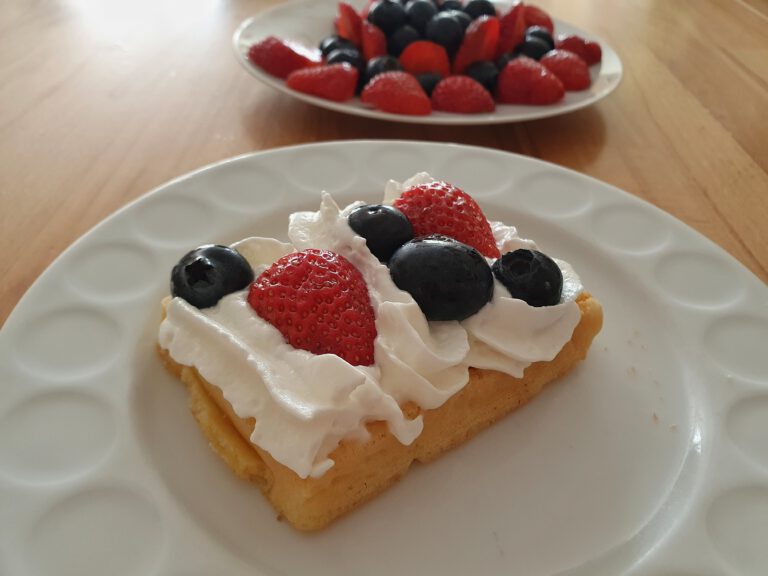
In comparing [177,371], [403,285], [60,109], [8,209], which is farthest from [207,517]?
[60,109]

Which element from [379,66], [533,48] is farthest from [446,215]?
[533,48]

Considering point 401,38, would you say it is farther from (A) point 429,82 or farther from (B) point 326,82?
(B) point 326,82

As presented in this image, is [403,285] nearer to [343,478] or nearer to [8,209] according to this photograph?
[343,478]

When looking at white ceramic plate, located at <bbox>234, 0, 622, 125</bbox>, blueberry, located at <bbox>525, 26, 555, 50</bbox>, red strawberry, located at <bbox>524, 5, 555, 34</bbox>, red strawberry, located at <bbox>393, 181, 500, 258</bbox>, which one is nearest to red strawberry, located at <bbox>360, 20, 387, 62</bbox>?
white ceramic plate, located at <bbox>234, 0, 622, 125</bbox>

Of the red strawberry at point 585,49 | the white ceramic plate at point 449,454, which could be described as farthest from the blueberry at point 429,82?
the white ceramic plate at point 449,454

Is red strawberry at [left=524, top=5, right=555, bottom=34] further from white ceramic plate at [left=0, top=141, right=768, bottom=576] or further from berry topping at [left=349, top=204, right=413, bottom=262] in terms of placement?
berry topping at [left=349, top=204, right=413, bottom=262]

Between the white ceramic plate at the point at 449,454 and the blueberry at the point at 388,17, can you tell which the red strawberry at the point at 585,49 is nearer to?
the blueberry at the point at 388,17

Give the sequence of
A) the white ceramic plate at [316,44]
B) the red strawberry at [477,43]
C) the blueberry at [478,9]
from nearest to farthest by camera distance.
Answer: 1. the white ceramic plate at [316,44]
2. the red strawberry at [477,43]
3. the blueberry at [478,9]

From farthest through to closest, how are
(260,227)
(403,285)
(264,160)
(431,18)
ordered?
(431,18) < (264,160) < (260,227) < (403,285)
